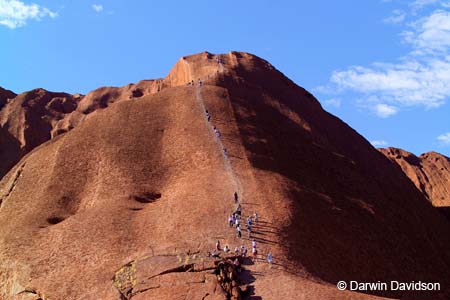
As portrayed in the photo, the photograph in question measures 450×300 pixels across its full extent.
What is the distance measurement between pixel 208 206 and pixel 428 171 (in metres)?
95.3

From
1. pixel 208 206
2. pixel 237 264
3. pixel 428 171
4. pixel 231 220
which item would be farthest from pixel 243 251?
pixel 428 171

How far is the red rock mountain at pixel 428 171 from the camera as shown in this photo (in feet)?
413

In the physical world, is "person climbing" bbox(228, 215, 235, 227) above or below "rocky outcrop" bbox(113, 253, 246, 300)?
above

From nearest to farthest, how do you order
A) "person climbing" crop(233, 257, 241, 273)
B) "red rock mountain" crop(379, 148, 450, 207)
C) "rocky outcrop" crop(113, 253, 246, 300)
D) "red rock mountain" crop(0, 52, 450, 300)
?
"rocky outcrop" crop(113, 253, 246, 300) → "person climbing" crop(233, 257, 241, 273) → "red rock mountain" crop(0, 52, 450, 300) → "red rock mountain" crop(379, 148, 450, 207)

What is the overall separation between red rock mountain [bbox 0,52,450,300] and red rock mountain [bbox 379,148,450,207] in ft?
142

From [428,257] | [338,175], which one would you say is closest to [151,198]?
[338,175]

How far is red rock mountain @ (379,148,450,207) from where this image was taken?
12575 centimetres

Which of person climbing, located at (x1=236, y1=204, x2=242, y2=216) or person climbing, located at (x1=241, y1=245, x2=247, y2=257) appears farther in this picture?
person climbing, located at (x1=236, y1=204, x2=242, y2=216)

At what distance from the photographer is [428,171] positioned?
134m

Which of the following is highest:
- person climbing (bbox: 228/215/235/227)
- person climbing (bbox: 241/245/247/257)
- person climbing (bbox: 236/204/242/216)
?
person climbing (bbox: 236/204/242/216)

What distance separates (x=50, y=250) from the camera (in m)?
48.7

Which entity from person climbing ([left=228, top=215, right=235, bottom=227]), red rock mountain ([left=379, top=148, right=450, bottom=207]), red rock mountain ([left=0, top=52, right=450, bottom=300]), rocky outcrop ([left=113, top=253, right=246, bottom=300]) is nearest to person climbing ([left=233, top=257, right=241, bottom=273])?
rocky outcrop ([left=113, top=253, right=246, bottom=300])

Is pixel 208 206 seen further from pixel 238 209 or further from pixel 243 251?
pixel 243 251

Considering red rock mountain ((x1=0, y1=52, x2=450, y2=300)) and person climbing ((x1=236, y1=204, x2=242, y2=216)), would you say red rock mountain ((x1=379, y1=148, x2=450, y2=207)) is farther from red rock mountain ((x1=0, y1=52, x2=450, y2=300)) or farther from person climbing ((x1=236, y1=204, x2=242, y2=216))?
person climbing ((x1=236, y1=204, x2=242, y2=216))
